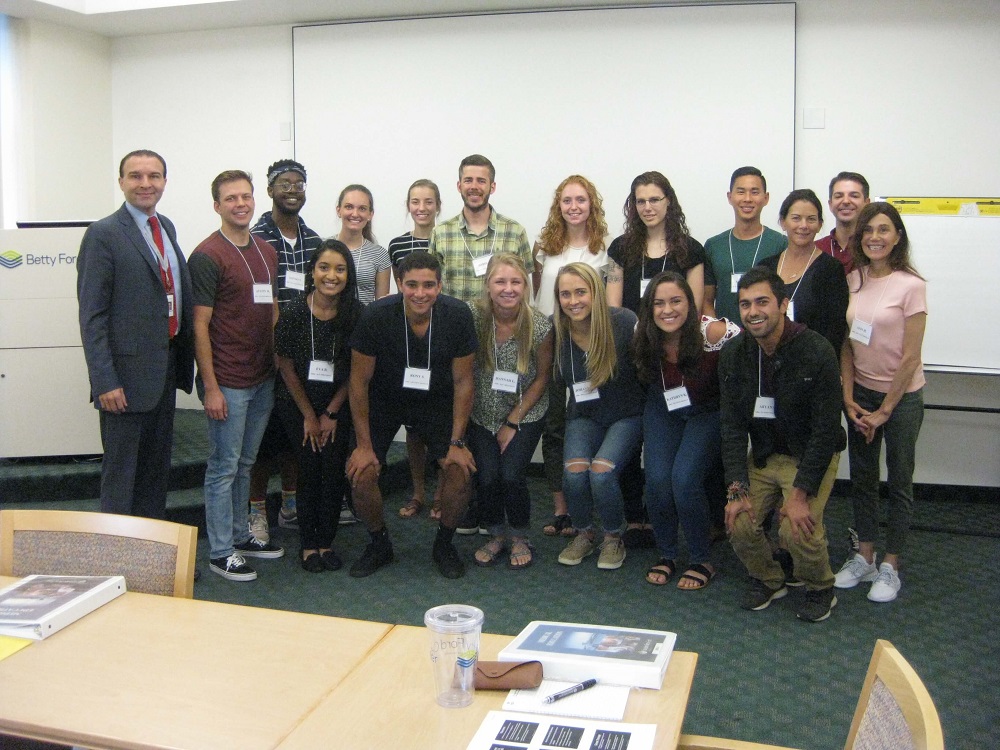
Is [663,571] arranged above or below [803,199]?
below

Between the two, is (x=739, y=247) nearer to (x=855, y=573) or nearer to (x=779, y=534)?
(x=779, y=534)

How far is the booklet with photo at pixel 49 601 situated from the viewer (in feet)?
5.06

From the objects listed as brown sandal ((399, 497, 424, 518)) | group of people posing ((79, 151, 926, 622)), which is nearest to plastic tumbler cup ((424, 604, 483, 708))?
group of people posing ((79, 151, 926, 622))

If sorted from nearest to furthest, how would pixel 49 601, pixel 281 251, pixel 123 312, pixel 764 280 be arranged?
1. pixel 49 601
2. pixel 764 280
3. pixel 123 312
4. pixel 281 251

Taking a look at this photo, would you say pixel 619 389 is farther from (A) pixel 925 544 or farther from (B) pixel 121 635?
(B) pixel 121 635

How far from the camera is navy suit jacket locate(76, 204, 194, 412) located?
10.1 ft

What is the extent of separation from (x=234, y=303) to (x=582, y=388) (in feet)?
4.70

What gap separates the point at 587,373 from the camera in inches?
140

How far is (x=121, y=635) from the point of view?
5.16 feet

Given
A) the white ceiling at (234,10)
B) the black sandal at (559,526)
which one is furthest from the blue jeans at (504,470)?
the white ceiling at (234,10)

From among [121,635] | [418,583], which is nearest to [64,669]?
[121,635]

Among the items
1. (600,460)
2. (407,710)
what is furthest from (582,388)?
(407,710)

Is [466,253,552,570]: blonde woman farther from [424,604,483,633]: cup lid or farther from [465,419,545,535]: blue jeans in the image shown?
[424,604,483,633]: cup lid

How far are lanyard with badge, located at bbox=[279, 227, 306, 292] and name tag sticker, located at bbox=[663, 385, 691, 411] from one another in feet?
5.16
